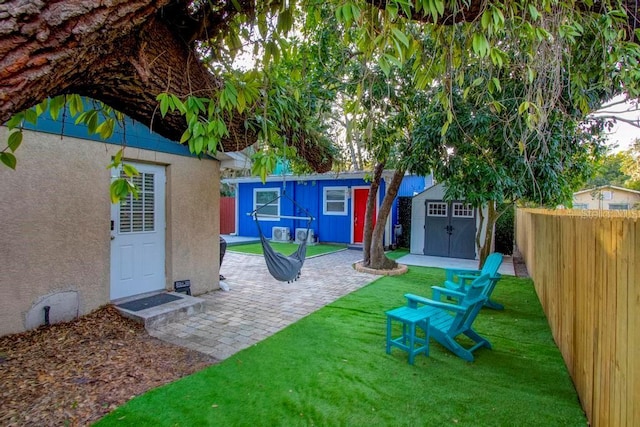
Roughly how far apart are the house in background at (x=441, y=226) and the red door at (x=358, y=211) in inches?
76.5

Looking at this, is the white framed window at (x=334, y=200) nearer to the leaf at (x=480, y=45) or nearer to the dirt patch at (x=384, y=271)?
the dirt patch at (x=384, y=271)

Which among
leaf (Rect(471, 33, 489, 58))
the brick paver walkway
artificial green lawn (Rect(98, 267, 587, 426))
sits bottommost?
artificial green lawn (Rect(98, 267, 587, 426))

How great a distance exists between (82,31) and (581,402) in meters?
3.68

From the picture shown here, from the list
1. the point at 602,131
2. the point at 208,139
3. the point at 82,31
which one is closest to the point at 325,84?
the point at 208,139

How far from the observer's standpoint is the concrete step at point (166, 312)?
3979 mm

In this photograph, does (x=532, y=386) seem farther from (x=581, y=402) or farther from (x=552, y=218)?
(x=552, y=218)

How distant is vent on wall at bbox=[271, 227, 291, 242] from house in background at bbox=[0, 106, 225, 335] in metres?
7.02

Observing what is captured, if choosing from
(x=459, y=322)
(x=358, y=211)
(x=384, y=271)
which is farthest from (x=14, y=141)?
(x=358, y=211)

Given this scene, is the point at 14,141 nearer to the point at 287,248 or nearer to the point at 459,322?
the point at 459,322

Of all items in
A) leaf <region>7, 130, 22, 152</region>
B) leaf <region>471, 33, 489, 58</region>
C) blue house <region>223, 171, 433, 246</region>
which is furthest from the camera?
blue house <region>223, 171, 433, 246</region>

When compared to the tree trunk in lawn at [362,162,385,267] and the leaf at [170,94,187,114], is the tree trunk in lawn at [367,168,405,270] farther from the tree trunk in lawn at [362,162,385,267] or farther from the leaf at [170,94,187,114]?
the leaf at [170,94,187,114]

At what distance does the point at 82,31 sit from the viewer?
40.8 inches

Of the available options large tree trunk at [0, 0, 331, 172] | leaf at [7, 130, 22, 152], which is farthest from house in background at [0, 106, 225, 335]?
large tree trunk at [0, 0, 331, 172]

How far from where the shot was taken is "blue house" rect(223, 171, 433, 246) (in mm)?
11625
